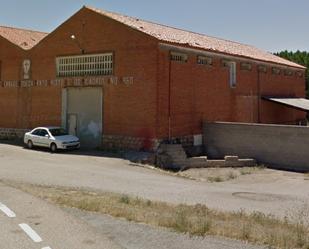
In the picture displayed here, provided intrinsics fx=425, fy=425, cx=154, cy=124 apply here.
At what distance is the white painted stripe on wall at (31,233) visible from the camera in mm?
6508

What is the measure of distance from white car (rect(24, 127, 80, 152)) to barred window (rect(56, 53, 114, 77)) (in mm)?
3886

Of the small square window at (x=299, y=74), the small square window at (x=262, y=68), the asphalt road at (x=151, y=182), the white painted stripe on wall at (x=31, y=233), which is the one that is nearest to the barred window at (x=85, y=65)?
the asphalt road at (x=151, y=182)

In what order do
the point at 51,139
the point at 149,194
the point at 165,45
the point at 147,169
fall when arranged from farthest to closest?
1. the point at 51,139
2. the point at 165,45
3. the point at 147,169
4. the point at 149,194

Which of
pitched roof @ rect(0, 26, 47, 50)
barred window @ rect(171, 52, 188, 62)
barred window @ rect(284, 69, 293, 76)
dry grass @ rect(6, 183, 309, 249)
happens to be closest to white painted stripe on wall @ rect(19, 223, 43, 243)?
dry grass @ rect(6, 183, 309, 249)

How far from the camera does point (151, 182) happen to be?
15.6 metres

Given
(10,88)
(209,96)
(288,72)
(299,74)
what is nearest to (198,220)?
(209,96)

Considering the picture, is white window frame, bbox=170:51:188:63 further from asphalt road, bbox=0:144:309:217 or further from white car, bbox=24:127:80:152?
white car, bbox=24:127:80:152

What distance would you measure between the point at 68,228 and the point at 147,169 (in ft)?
42.3

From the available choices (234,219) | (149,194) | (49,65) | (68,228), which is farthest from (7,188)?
(49,65)

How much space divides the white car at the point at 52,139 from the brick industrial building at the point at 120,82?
1415 millimetres

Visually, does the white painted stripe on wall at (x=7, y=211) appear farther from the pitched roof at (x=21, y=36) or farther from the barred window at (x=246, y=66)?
the barred window at (x=246, y=66)

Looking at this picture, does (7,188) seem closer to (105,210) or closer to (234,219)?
(105,210)

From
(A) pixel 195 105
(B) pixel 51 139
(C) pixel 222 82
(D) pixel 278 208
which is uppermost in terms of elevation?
(C) pixel 222 82

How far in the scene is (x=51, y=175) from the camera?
15594mm
